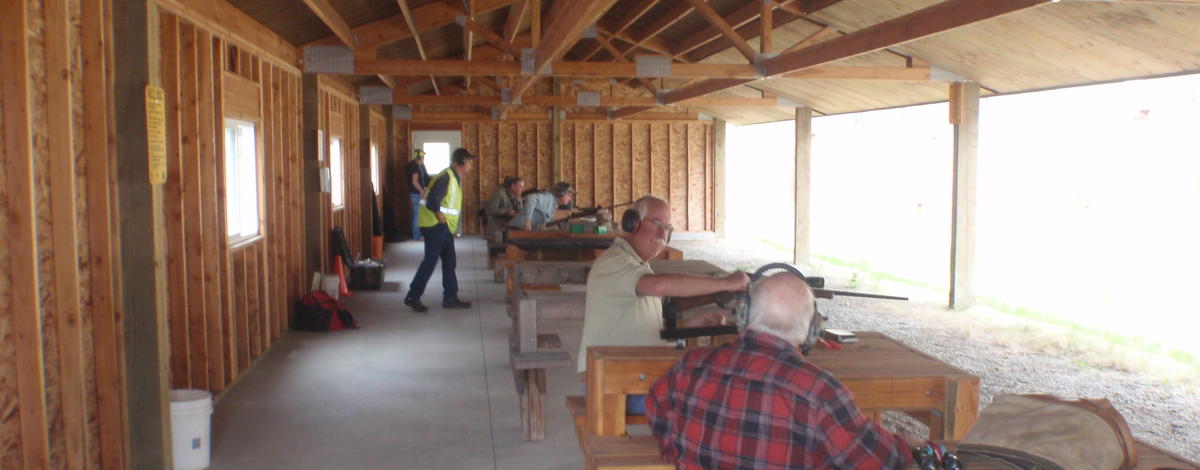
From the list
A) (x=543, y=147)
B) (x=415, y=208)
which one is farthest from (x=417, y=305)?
(x=543, y=147)

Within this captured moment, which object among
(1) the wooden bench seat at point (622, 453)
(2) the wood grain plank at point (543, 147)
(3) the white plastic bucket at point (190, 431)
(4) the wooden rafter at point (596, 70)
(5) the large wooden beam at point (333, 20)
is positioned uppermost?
(5) the large wooden beam at point (333, 20)

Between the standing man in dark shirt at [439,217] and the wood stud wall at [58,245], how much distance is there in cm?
526

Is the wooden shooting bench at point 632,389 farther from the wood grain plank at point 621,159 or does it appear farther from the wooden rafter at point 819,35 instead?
the wood grain plank at point 621,159

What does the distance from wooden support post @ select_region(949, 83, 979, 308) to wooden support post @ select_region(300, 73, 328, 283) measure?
21.8 ft

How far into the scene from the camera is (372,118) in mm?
15781

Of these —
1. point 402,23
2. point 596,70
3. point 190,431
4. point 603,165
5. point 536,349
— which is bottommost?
point 190,431

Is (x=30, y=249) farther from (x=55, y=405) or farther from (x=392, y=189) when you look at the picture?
(x=392, y=189)

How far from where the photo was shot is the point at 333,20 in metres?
7.82

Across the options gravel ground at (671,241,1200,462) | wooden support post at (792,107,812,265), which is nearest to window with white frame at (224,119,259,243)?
gravel ground at (671,241,1200,462)

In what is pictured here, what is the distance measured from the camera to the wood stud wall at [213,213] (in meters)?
5.23

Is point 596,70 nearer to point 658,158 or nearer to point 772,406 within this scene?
point 772,406

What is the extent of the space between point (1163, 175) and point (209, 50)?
1692 cm

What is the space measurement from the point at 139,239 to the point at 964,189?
8.68 meters

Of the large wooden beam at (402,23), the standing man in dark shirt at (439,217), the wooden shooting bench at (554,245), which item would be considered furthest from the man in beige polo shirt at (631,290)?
the large wooden beam at (402,23)
